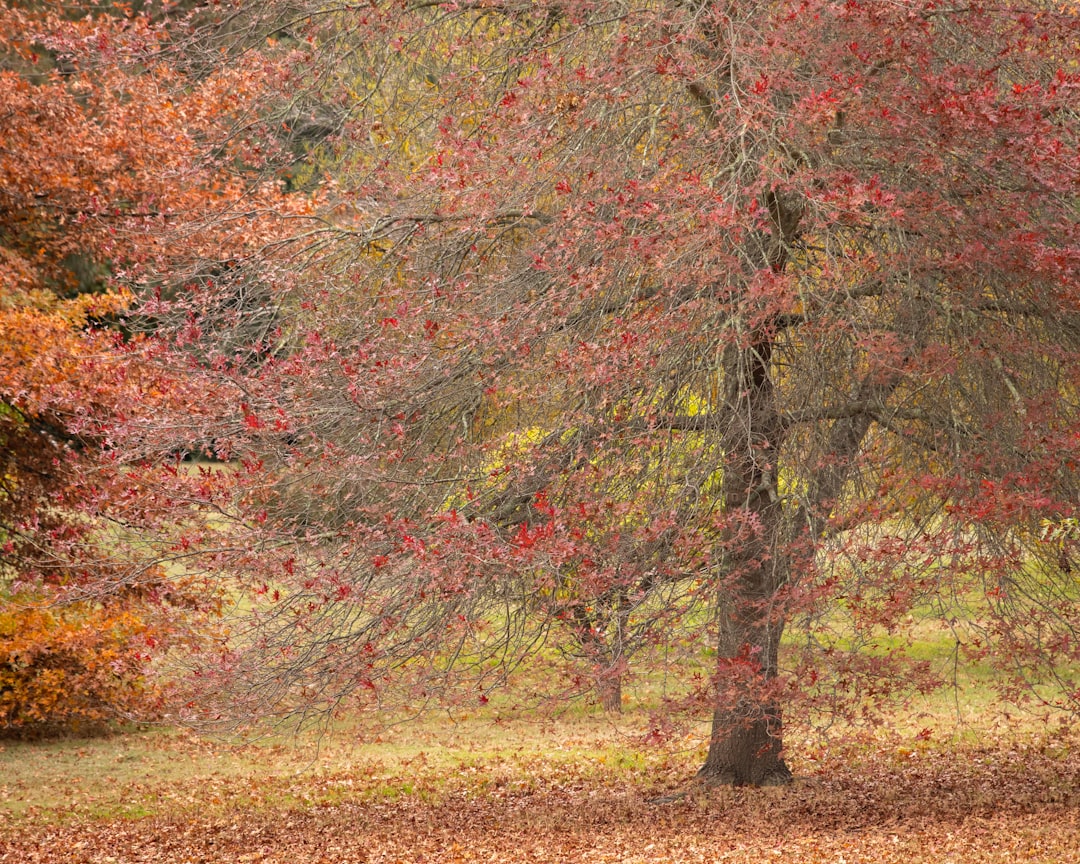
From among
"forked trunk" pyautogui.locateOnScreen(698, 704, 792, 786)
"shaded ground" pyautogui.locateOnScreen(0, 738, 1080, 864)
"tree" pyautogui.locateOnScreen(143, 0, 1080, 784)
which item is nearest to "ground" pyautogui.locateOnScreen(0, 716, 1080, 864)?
"shaded ground" pyautogui.locateOnScreen(0, 738, 1080, 864)

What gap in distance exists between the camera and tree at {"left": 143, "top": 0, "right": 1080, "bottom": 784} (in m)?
6.66

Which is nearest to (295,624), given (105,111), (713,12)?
(713,12)

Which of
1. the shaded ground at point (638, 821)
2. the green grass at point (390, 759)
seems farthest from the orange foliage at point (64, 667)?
the shaded ground at point (638, 821)

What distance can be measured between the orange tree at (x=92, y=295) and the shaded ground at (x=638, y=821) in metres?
1.49

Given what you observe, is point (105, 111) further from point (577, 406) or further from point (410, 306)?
point (577, 406)

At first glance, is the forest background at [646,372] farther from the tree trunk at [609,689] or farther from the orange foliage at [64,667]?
the orange foliage at [64,667]

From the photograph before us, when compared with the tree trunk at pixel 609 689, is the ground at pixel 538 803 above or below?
below

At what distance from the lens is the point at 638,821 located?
9.05 meters

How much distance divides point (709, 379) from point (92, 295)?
7089 millimetres

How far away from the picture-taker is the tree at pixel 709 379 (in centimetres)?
666

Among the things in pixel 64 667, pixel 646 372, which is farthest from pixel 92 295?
pixel 646 372

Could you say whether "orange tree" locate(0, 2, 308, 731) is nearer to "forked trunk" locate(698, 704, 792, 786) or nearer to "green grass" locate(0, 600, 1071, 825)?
"green grass" locate(0, 600, 1071, 825)

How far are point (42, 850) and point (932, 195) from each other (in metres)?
7.91

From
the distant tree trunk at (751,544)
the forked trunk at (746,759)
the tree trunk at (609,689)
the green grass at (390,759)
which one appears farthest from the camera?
the green grass at (390,759)
